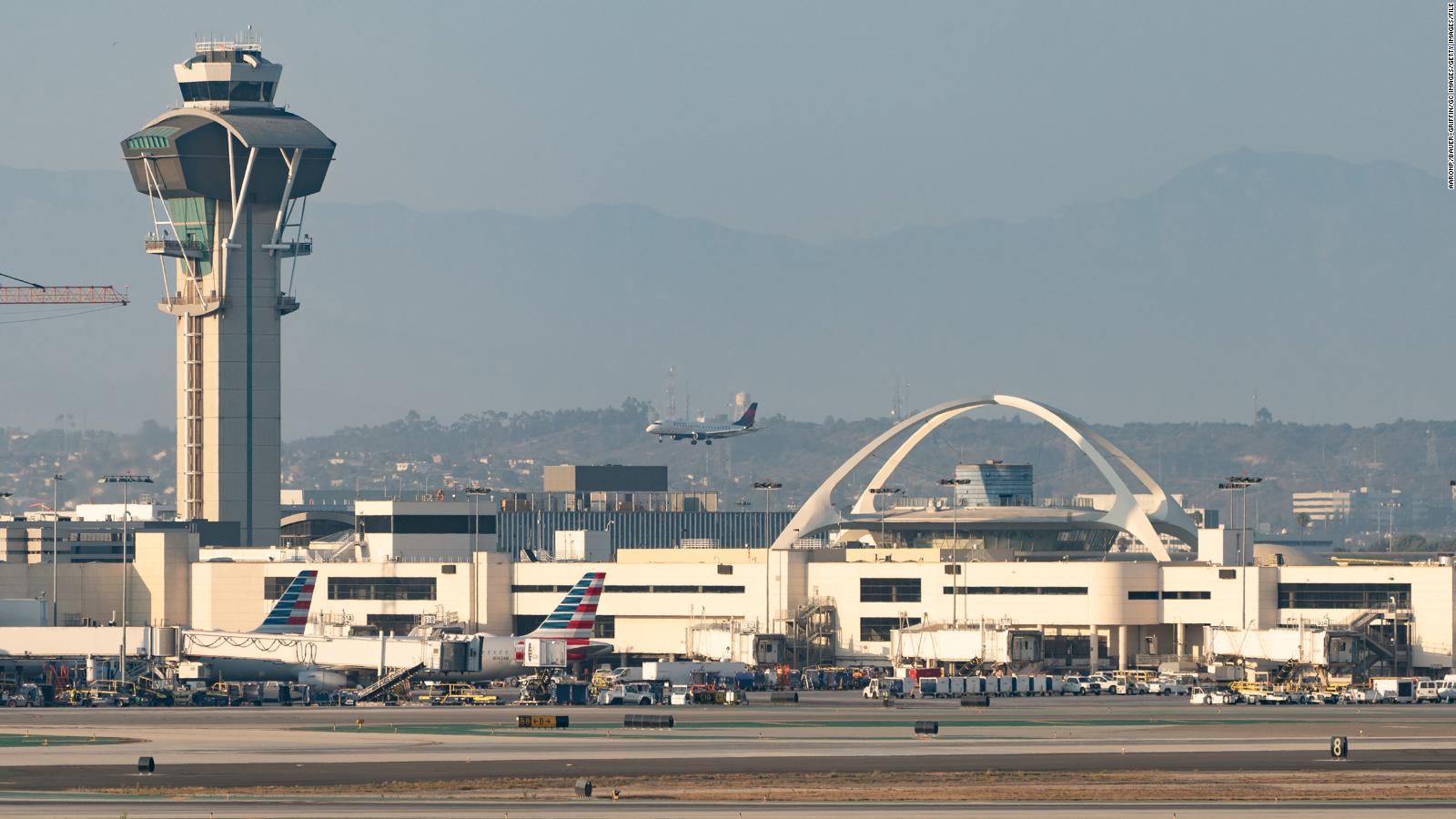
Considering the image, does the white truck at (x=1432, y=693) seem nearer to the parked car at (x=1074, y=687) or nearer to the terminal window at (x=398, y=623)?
the parked car at (x=1074, y=687)

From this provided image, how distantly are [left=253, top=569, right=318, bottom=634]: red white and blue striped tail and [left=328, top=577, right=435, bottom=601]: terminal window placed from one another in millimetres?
19771

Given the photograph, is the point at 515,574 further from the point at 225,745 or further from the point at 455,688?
the point at 225,745

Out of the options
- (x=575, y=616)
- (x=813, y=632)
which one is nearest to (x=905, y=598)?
(x=813, y=632)

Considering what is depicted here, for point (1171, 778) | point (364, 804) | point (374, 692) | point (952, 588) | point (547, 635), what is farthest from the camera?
point (952, 588)

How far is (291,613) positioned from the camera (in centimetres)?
16462

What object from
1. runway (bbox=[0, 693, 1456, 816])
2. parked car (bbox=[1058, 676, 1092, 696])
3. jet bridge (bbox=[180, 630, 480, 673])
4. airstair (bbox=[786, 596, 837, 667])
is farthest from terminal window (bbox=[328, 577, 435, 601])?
runway (bbox=[0, 693, 1456, 816])

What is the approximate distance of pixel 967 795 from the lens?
258 ft

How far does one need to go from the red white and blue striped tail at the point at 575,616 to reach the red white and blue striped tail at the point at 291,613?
66.7ft

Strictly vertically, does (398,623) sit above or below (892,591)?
below

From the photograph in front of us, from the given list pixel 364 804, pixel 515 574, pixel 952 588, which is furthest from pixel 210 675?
pixel 364 804

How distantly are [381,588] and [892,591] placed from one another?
3917cm

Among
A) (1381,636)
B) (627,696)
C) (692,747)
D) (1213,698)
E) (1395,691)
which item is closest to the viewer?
(692,747)

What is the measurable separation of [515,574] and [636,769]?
101 meters

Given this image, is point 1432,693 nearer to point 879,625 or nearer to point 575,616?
point 879,625
